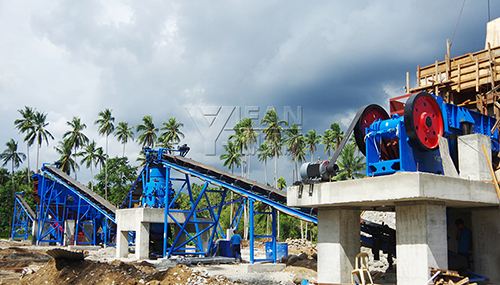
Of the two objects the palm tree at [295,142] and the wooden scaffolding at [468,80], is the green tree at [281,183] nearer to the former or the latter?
the palm tree at [295,142]

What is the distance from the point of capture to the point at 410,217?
36.5 ft

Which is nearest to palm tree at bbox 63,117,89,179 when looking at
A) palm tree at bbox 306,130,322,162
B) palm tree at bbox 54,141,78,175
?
palm tree at bbox 54,141,78,175

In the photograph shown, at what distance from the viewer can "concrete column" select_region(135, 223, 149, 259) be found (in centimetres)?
2572

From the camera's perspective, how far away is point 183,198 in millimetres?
68312

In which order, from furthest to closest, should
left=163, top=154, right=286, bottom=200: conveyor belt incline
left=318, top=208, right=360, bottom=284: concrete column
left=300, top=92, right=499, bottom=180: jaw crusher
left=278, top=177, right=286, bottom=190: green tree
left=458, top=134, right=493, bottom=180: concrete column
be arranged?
left=278, top=177, right=286, bottom=190: green tree, left=163, top=154, right=286, bottom=200: conveyor belt incline, left=458, top=134, right=493, bottom=180: concrete column, left=318, top=208, right=360, bottom=284: concrete column, left=300, top=92, right=499, bottom=180: jaw crusher

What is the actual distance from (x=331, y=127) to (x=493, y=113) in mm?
46337

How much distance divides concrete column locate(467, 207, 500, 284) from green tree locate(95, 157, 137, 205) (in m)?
55.2

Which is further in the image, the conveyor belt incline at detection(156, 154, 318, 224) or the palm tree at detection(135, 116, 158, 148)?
the palm tree at detection(135, 116, 158, 148)

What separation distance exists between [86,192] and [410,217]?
33478mm

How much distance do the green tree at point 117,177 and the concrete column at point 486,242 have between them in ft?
181

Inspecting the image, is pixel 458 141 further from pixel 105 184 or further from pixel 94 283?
pixel 105 184

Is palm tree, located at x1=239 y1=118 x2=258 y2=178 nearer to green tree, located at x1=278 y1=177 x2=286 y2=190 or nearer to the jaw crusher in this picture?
green tree, located at x1=278 y1=177 x2=286 y2=190

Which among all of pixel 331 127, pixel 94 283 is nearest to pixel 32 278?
pixel 94 283

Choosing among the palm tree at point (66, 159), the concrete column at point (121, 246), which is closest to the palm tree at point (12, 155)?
the palm tree at point (66, 159)
